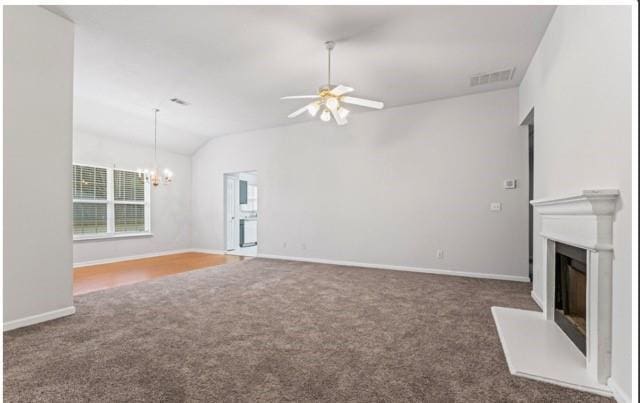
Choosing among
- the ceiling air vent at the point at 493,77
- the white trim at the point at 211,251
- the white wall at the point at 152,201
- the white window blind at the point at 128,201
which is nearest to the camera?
the ceiling air vent at the point at 493,77

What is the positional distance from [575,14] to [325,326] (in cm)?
322

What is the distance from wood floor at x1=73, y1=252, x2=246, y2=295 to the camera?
442cm

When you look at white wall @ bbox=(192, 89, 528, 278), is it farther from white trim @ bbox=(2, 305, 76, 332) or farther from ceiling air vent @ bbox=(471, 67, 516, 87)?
white trim @ bbox=(2, 305, 76, 332)

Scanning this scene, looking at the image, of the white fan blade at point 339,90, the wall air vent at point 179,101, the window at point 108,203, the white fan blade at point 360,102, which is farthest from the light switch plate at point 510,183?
the window at point 108,203

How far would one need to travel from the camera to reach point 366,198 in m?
5.66

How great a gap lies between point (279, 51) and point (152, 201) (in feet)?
17.2

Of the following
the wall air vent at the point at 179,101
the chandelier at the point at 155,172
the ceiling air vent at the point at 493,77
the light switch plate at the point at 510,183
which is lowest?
the light switch plate at the point at 510,183

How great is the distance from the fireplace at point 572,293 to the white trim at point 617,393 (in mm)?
382

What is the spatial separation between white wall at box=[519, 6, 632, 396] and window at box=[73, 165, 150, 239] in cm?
688

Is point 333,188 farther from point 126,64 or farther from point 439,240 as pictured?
point 126,64

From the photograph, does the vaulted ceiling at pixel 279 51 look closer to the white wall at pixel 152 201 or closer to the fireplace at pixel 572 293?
the white wall at pixel 152 201

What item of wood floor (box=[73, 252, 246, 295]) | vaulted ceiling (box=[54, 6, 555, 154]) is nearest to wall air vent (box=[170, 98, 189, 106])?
vaulted ceiling (box=[54, 6, 555, 154])

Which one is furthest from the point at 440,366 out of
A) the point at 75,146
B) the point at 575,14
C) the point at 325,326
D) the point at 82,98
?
the point at 75,146

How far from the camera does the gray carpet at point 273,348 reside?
1781 millimetres
